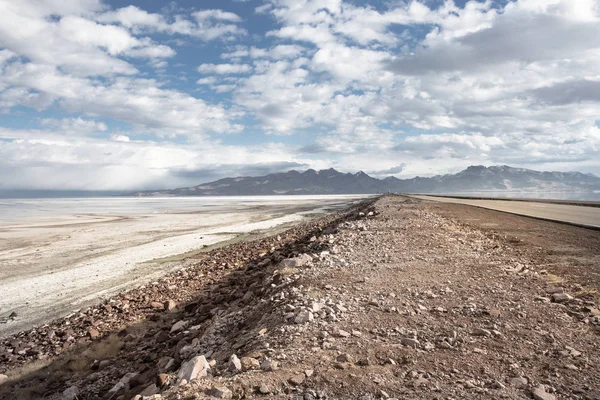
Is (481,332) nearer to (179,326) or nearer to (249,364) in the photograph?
(249,364)

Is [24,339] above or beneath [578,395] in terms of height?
beneath

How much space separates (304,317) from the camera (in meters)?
6.61

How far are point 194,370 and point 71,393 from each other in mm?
5052

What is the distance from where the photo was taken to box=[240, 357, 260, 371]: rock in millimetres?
5031

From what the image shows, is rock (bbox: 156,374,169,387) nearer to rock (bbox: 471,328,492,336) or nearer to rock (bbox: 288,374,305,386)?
rock (bbox: 288,374,305,386)

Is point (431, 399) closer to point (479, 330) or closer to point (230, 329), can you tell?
point (479, 330)

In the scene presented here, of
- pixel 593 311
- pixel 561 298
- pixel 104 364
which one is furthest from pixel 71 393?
pixel 593 311

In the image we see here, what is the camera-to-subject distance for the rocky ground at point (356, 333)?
182 inches

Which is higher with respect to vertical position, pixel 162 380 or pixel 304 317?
pixel 304 317

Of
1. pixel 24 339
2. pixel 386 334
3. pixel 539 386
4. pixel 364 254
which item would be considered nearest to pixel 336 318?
pixel 386 334

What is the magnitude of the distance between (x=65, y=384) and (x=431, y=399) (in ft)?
28.1

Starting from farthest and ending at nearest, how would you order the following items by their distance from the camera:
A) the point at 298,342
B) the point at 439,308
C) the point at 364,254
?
the point at 364,254 < the point at 439,308 < the point at 298,342

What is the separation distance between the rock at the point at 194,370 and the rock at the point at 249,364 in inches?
22.1

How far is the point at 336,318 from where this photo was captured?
260 inches
